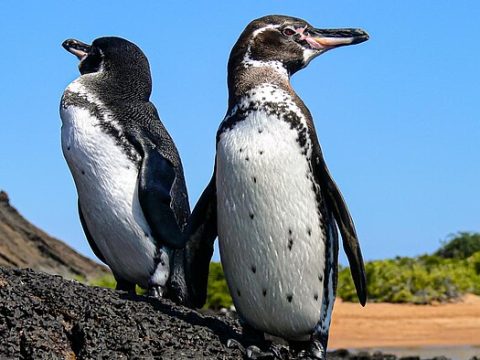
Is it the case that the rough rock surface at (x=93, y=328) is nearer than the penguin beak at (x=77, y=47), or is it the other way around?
the rough rock surface at (x=93, y=328)

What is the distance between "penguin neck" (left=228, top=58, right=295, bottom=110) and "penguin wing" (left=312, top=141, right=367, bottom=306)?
36 cm

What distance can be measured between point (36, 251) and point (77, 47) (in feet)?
29.7

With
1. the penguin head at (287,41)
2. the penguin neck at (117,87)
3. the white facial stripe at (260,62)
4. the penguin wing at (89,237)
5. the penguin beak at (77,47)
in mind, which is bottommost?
the penguin wing at (89,237)

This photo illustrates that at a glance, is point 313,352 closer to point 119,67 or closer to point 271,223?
point 271,223

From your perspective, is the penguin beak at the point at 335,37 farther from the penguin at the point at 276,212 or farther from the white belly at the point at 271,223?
the white belly at the point at 271,223

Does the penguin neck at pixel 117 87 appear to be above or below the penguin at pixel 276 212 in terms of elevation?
above

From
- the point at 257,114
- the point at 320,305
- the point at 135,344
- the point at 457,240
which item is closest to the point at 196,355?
the point at 135,344

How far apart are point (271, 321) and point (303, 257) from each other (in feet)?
1.10

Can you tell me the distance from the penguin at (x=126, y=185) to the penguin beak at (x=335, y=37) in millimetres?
1401

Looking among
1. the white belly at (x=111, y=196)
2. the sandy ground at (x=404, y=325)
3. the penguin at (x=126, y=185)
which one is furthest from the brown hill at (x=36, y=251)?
the white belly at (x=111, y=196)

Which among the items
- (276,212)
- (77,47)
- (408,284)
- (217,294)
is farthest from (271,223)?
(408,284)

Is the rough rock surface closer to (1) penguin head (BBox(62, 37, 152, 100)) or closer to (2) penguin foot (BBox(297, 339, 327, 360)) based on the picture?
(2) penguin foot (BBox(297, 339, 327, 360))

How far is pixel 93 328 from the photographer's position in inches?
188

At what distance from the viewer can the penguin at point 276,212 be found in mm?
4672
